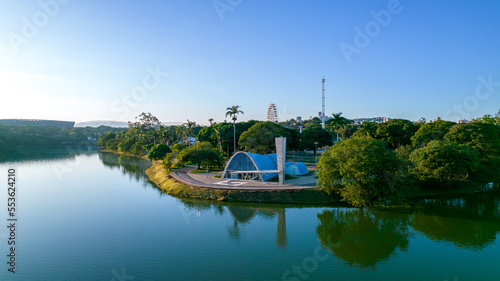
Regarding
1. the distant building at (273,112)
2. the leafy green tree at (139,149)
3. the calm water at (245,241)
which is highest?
the distant building at (273,112)

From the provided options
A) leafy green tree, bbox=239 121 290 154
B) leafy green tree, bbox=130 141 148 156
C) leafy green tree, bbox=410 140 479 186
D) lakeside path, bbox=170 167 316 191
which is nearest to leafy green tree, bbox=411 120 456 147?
leafy green tree, bbox=410 140 479 186

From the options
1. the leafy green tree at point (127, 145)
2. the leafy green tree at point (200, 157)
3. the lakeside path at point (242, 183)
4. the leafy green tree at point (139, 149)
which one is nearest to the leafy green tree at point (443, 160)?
the lakeside path at point (242, 183)

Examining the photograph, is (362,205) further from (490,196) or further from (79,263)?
(79,263)

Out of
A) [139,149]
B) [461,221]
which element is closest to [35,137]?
[139,149]

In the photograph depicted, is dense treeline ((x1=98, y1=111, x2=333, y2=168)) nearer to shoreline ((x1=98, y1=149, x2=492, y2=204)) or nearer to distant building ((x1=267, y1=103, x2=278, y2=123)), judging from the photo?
shoreline ((x1=98, y1=149, x2=492, y2=204))

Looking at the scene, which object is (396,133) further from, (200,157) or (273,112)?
(273,112)

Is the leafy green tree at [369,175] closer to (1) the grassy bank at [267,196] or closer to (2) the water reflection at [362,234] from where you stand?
(2) the water reflection at [362,234]
